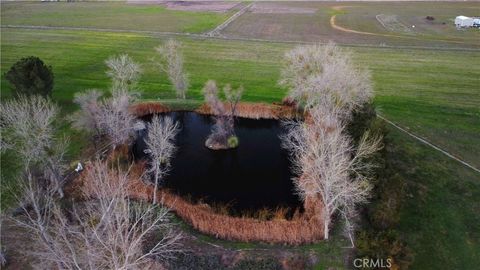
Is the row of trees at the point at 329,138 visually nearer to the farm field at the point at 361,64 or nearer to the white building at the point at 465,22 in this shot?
the farm field at the point at 361,64

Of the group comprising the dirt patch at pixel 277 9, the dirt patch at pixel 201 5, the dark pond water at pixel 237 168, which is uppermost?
the dirt patch at pixel 201 5

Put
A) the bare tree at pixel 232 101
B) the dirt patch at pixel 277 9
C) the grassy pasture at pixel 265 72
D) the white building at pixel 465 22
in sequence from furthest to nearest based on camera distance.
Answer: the dirt patch at pixel 277 9 < the white building at pixel 465 22 < the grassy pasture at pixel 265 72 < the bare tree at pixel 232 101

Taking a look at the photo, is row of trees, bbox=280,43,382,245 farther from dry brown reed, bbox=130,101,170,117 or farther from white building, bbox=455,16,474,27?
white building, bbox=455,16,474,27

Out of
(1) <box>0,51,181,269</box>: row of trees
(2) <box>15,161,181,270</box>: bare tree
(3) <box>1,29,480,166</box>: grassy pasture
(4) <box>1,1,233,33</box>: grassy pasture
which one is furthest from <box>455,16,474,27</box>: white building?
(2) <box>15,161,181,270</box>: bare tree

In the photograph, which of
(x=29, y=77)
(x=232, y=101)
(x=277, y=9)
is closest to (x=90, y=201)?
(x=29, y=77)

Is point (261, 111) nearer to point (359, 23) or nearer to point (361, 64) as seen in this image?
point (361, 64)

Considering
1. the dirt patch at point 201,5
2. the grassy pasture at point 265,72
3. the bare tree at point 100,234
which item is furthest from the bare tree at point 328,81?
the dirt patch at point 201,5
